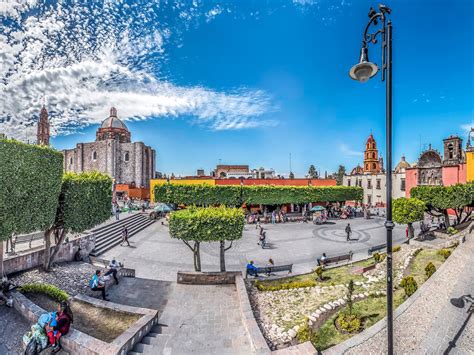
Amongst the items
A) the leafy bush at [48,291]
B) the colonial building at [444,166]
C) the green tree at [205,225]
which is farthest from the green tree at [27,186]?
the colonial building at [444,166]

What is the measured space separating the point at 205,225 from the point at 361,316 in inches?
248

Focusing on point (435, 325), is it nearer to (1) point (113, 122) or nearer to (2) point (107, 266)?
(2) point (107, 266)

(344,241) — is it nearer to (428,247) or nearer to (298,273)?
(428,247)

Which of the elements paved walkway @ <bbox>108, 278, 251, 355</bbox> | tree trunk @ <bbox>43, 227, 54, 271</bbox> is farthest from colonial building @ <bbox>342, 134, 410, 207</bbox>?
tree trunk @ <bbox>43, 227, 54, 271</bbox>

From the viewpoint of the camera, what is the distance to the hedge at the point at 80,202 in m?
10.2

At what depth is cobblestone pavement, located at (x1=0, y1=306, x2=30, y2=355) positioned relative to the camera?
5867 millimetres

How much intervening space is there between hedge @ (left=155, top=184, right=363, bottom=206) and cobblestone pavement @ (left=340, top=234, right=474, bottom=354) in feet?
64.1

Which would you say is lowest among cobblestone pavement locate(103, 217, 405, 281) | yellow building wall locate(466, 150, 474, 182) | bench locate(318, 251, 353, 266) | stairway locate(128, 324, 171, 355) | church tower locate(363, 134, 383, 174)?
cobblestone pavement locate(103, 217, 405, 281)

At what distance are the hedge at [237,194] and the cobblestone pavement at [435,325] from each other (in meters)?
19.5

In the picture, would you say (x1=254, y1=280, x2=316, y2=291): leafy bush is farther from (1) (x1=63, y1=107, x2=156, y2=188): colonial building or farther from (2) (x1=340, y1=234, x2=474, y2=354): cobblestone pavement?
(1) (x1=63, y1=107, x2=156, y2=188): colonial building

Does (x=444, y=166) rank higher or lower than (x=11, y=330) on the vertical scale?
higher

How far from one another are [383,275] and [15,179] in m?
15.3

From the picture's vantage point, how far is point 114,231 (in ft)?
63.5

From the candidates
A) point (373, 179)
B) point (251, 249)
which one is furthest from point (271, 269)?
point (373, 179)
